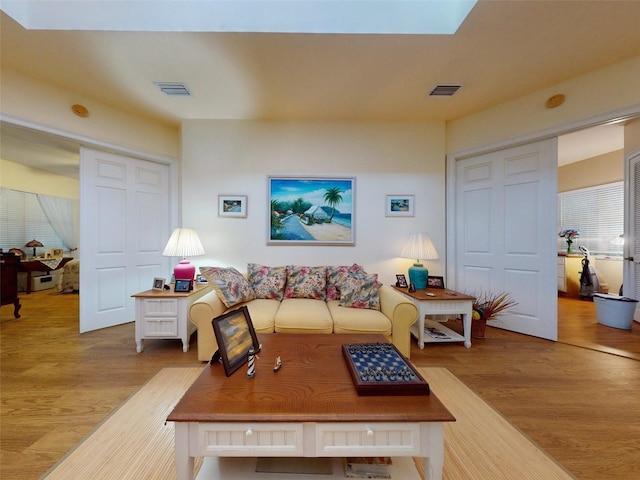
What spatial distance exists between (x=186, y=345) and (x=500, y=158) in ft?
13.7

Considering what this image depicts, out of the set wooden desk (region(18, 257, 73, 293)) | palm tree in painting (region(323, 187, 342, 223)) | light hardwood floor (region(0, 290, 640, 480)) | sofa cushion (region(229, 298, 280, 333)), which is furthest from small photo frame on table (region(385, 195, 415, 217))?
wooden desk (region(18, 257, 73, 293))

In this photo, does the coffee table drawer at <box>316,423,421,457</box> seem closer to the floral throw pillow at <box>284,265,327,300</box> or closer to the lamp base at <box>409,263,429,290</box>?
the floral throw pillow at <box>284,265,327,300</box>

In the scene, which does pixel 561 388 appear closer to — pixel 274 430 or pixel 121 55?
pixel 274 430

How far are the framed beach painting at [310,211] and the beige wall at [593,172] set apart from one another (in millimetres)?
4965

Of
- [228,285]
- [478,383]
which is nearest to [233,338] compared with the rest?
[228,285]

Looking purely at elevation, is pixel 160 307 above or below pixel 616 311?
above

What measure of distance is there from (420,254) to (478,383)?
4.47 feet

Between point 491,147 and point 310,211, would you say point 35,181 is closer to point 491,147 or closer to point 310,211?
point 310,211

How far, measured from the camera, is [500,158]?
2.98 metres

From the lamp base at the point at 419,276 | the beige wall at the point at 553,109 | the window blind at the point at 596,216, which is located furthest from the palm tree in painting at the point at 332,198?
Answer: the window blind at the point at 596,216

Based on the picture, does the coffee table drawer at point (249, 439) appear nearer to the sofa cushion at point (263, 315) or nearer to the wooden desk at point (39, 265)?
the sofa cushion at point (263, 315)

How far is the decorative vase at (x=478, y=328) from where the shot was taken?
274cm

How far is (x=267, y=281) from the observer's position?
2.77m

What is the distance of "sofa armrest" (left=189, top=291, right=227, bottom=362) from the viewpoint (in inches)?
83.3
